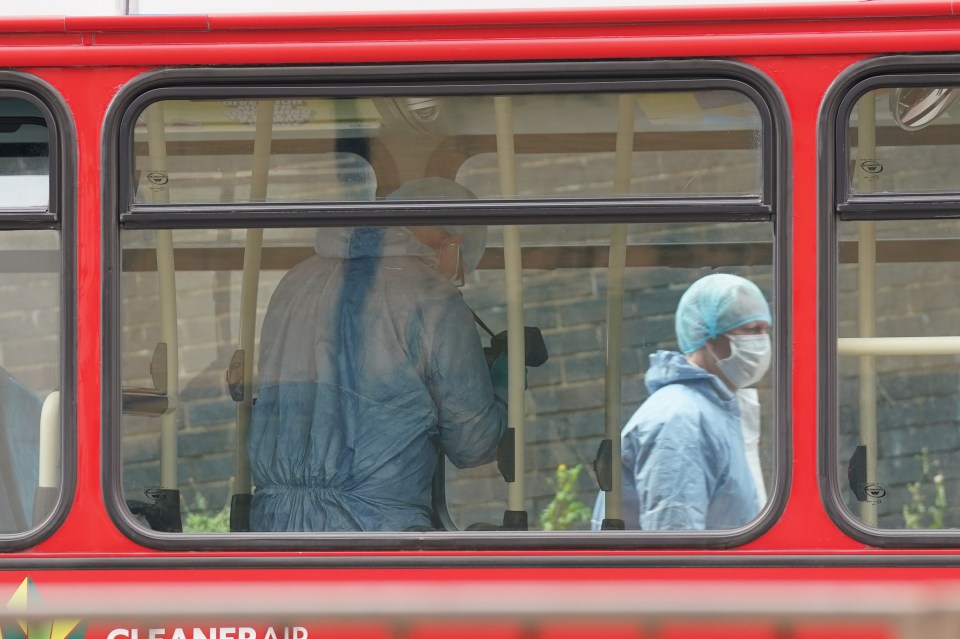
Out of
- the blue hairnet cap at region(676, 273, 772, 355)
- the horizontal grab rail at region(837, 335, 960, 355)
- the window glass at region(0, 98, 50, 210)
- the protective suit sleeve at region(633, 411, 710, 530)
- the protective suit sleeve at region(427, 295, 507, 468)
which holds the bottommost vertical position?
the protective suit sleeve at region(633, 411, 710, 530)

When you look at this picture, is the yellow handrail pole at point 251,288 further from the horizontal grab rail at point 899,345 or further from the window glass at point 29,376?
the horizontal grab rail at point 899,345

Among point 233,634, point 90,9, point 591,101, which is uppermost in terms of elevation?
point 90,9

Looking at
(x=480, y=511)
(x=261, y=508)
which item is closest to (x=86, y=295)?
(x=261, y=508)

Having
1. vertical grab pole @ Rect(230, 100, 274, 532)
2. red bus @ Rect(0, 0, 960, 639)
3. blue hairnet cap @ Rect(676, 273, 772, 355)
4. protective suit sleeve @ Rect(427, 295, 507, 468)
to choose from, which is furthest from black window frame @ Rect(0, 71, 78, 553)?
blue hairnet cap @ Rect(676, 273, 772, 355)

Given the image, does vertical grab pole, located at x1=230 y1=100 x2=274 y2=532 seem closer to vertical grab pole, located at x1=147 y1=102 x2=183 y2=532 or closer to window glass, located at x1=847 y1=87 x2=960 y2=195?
vertical grab pole, located at x1=147 y1=102 x2=183 y2=532

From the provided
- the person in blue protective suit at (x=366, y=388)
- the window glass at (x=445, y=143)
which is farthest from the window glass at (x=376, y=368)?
the window glass at (x=445, y=143)

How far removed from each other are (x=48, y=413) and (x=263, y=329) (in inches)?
20.6

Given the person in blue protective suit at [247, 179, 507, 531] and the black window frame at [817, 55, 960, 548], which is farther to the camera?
the person in blue protective suit at [247, 179, 507, 531]

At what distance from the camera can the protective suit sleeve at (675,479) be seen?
118 inches

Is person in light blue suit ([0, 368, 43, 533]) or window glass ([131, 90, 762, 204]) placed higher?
window glass ([131, 90, 762, 204])

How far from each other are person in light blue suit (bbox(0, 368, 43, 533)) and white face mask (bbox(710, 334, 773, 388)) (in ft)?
5.18

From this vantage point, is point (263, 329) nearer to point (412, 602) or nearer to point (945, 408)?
point (412, 602)

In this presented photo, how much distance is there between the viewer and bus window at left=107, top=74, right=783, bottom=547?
2977 mm

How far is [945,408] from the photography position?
304cm
